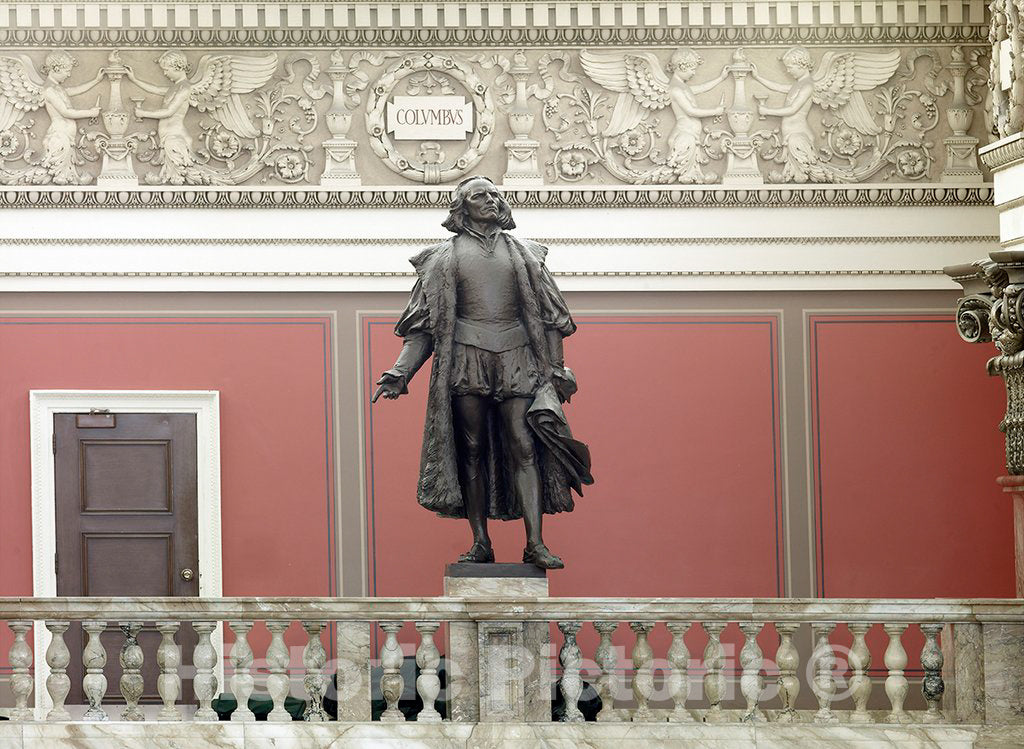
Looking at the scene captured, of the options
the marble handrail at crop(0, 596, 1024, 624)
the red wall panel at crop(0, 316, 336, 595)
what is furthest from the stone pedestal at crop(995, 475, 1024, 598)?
the red wall panel at crop(0, 316, 336, 595)

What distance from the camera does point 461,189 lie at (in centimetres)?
594

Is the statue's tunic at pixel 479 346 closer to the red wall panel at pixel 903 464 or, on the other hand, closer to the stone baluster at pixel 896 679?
the stone baluster at pixel 896 679

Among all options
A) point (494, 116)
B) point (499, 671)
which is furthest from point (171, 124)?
point (499, 671)

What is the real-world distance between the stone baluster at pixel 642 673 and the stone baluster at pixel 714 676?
20cm

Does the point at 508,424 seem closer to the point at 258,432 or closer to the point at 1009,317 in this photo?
the point at 1009,317

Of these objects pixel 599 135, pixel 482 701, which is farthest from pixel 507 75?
pixel 482 701

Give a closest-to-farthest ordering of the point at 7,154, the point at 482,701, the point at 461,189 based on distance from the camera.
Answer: the point at 482,701 < the point at 461,189 < the point at 7,154

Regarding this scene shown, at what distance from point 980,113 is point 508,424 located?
12.9 feet

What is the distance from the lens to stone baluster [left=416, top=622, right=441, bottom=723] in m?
5.49

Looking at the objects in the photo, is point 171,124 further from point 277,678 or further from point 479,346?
point 277,678

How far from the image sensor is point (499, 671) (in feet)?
18.2

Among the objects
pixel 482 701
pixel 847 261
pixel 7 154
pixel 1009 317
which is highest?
pixel 7 154

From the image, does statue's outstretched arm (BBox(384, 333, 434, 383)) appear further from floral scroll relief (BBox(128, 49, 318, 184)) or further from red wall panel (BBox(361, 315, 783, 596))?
floral scroll relief (BBox(128, 49, 318, 184))

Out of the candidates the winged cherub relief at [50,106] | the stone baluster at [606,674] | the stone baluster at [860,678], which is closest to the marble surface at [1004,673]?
the stone baluster at [860,678]
